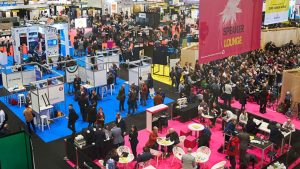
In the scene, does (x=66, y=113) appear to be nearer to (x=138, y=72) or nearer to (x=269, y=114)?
(x=138, y=72)

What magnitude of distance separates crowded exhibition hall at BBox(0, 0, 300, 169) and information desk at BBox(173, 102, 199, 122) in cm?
→ 4

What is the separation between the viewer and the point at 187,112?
14773 millimetres

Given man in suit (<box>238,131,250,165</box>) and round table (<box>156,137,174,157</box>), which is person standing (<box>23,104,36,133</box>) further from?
man in suit (<box>238,131,250,165</box>)

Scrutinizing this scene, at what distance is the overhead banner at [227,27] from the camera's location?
506cm

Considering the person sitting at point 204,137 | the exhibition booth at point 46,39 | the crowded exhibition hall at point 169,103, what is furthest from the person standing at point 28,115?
the exhibition booth at point 46,39

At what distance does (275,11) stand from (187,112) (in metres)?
5.25

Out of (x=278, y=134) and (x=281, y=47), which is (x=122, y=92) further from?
(x=281, y=47)

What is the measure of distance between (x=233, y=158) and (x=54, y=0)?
32.9m

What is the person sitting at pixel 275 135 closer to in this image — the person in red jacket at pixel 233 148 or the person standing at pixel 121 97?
the person in red jacket at pixel 233 148

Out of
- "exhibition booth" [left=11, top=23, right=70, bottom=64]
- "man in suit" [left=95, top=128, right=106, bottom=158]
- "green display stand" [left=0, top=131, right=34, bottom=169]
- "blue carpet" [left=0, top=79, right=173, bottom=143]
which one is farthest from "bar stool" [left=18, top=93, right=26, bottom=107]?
"green display stand" [left=0, top=131, right=34, bottom=169]

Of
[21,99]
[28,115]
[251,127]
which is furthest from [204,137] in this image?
[21,99]

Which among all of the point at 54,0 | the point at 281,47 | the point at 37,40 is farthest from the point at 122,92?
the point at 54,0

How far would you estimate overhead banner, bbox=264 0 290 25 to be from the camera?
1276 cm

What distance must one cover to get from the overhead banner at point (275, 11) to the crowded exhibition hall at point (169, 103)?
4cm
